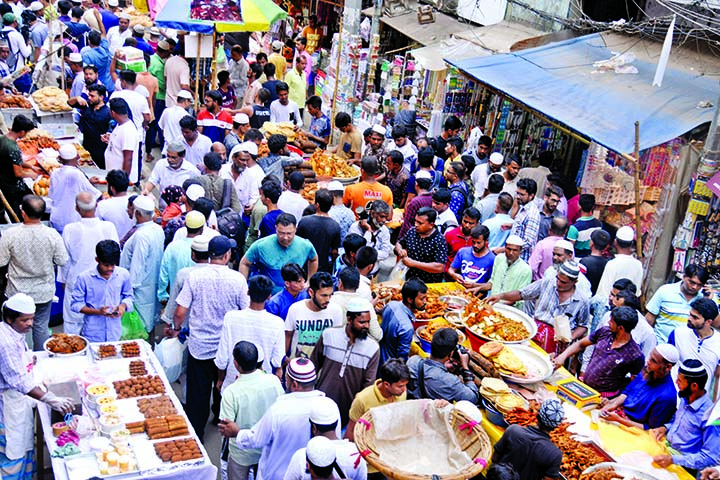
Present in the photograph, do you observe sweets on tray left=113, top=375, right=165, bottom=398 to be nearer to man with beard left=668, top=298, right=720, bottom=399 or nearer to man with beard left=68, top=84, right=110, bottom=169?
man with beard left=668, top=298, right=720, bottom=399

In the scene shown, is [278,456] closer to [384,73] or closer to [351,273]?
[351,273]

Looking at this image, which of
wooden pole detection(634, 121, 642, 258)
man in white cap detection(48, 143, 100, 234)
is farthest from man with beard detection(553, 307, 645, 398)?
man in white cap detection(48, 143, 100, 234)

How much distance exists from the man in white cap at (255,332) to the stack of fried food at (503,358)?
1829 millimetres

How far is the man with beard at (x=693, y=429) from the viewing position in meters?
5.63

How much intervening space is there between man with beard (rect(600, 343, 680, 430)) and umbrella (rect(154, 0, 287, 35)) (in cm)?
924

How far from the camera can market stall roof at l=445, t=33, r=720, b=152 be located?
9.20 m

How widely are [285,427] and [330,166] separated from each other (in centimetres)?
647

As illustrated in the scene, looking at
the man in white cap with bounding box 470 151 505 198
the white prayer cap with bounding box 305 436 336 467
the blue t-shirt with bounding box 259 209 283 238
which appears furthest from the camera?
the man in white cap with bounding box 470 151 505 198

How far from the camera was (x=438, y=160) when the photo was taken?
11039 mm

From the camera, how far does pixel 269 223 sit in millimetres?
8148

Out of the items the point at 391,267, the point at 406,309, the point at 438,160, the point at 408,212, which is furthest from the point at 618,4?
the point at 406,309

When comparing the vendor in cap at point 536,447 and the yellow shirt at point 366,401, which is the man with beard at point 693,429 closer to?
the vendor in cap at point 536,447

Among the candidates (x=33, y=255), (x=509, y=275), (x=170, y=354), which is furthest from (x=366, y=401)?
(x=33, y=255)

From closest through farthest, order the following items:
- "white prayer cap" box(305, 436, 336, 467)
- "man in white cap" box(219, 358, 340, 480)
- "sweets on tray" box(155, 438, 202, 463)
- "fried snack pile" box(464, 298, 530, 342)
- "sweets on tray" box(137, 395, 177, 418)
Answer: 1. "white prayer cap" box(305, 436, 336, 467)
2. "man in white cap" box(219, 358, 340, 480)
3. "sweets on tray" box(155, 438, 202, 463)
4. "sweets on tray" box(137, 395, 177, 418)
5. "fried snack pile" box(464, 298, 530, 342)
